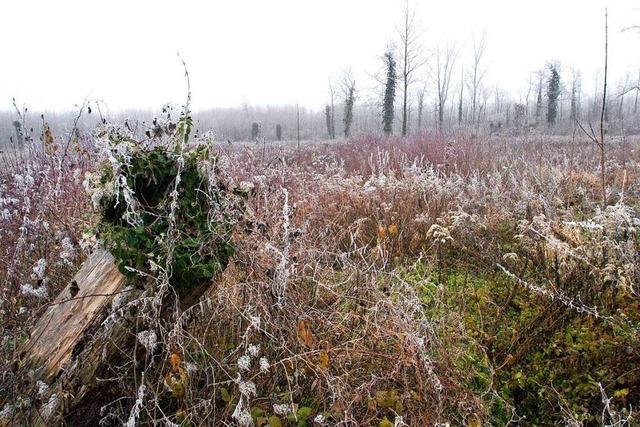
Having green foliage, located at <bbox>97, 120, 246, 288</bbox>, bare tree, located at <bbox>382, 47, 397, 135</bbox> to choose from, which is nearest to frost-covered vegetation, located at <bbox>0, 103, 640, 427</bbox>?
green foliage, located at <bbox>97, 120, 246, 288</bbox>

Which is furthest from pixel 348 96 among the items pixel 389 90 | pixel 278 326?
pixel 278 326

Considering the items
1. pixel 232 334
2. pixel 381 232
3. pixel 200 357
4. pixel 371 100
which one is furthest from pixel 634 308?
pixel 371 100

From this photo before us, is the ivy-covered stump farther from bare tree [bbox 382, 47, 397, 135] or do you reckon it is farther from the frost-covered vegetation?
bare tree [bbox 382, 47, 397, 135]

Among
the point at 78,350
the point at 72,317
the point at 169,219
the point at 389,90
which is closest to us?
the point at 169,219

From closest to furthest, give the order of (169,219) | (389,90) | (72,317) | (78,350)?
(169,219), (78,350), (72,317), (389,90)

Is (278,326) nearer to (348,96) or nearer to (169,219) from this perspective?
(169,219)

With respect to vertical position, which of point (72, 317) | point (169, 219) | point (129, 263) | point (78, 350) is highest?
point (169, 219)

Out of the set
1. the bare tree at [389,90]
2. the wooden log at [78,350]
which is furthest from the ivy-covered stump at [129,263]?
the bare tree at [389,90]

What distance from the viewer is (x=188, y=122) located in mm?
1953

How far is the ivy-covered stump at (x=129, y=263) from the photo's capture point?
1.85 meters

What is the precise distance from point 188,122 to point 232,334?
127cm

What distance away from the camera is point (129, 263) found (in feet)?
6.24

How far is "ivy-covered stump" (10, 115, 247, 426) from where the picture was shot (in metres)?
1.85

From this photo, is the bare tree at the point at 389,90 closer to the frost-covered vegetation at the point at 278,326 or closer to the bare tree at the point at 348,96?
the bare tree at the point at 348,96
